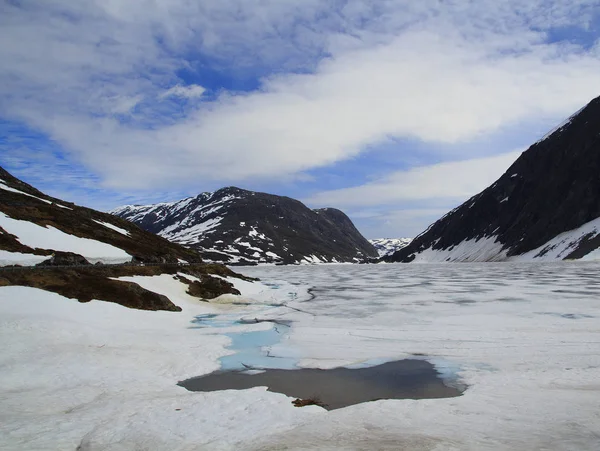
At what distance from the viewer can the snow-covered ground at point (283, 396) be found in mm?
9609

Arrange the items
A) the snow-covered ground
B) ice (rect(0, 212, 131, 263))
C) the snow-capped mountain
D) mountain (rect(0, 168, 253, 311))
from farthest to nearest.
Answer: ice (rect(0, 212, 131, 263)), the snow-capped mountain, mountain (rect(0, 168, 253, 311)), the snow-covered ground

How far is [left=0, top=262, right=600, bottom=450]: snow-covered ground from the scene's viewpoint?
31.5 feet

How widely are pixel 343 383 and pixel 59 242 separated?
40.8 meters

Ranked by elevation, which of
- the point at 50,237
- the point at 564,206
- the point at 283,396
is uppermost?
the point at 564,206

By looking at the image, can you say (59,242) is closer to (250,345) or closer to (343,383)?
(250,345)

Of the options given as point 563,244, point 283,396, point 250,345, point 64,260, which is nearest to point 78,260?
point 64,260

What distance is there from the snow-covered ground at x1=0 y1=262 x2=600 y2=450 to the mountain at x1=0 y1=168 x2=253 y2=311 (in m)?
2.90

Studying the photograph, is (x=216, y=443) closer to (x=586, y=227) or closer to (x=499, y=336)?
(x=499, y=336)

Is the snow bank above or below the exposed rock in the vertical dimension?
below

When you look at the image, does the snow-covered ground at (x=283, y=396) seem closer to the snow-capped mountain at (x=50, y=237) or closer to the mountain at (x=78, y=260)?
the mountain at (x=78, y=260)

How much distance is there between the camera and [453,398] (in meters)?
12.3

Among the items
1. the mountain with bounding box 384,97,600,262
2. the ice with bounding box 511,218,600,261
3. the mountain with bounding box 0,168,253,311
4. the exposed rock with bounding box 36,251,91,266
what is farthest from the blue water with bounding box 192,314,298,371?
the ice with bounding box 511,218,600,261

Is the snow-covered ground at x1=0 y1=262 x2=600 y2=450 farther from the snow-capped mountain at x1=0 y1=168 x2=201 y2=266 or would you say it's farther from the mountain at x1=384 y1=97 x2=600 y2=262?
the mountain at x1=384 y1=97 x2=600 y2=262

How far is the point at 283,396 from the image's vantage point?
13047 mm
